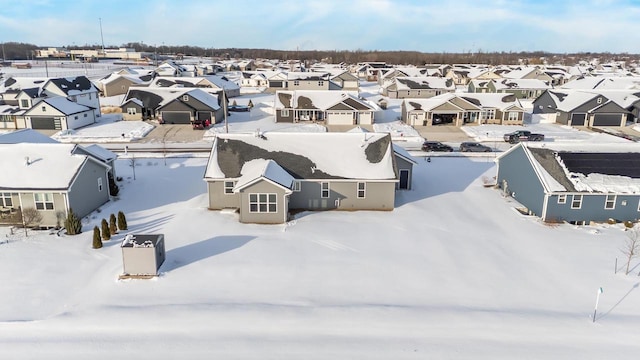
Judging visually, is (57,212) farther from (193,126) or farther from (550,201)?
(193,126)

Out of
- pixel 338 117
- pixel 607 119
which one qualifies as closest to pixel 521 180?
pixel 338 117

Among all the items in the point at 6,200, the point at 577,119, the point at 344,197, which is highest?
the point at 577,119

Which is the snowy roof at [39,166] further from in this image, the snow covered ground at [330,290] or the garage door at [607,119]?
the garage door at [607,119]

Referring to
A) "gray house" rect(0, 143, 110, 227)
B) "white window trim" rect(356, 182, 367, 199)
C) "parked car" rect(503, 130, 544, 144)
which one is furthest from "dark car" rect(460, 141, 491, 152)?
"gray house" rect(0, 143, 110, 227)

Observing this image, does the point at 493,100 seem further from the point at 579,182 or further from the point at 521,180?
the point at 579,182

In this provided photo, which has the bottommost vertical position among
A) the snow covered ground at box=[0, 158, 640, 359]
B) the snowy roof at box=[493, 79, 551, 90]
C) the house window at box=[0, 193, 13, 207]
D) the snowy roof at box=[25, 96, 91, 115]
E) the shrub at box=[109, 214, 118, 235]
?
the snow covered ground at box=[0, 158, 640, 359]

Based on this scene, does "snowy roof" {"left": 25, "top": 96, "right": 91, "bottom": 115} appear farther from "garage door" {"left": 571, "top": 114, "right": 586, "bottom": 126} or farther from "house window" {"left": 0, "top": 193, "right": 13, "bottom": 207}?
"garage door" {"left": 571, "top": 114, "right": 586, "bottom": 126}
